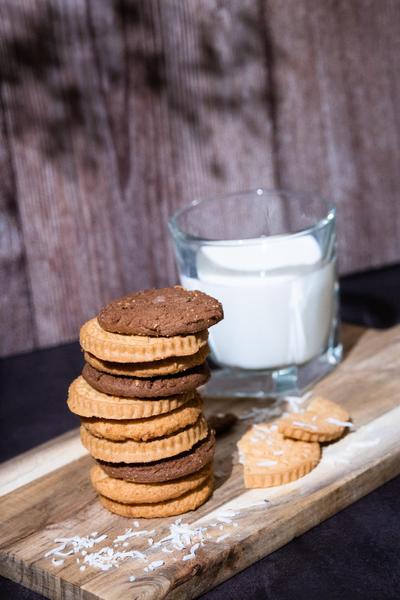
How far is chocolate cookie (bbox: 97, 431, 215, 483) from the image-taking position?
139 cm

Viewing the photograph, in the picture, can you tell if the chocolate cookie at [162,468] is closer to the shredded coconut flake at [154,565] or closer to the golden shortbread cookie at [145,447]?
the golden shortbread cookie at [145,447]

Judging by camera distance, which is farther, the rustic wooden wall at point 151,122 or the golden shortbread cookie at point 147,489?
the rustic wooden wall at point 151,122

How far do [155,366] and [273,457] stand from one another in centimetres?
28

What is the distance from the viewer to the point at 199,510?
143 centimetres

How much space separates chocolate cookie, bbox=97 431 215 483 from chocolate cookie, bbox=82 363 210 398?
0.09 metres

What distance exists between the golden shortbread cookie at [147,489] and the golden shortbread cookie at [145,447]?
48 mm

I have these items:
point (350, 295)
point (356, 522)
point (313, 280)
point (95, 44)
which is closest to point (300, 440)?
point (356, 522)

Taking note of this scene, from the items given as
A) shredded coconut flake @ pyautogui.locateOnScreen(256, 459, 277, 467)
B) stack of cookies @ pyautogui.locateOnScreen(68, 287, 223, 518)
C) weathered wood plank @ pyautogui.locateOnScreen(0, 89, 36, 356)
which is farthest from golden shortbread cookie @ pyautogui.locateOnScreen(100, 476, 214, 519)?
weathered wood plank @ pyautogui.locateOnScreen(0, 89, 36, 356)

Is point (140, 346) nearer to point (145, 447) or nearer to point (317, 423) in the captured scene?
point (145, 447)

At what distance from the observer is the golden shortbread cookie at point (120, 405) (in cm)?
136

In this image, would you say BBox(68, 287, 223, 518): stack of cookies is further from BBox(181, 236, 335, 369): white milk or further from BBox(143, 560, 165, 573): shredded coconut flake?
BBox(181, 236, 335, 369): white milk

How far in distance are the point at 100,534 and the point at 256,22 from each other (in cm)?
140

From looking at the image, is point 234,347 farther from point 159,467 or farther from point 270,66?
point 270,66

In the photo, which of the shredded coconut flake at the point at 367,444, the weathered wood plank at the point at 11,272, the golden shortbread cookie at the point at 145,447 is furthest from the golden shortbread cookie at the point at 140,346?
the weathered wood plank at the point at 11,272
